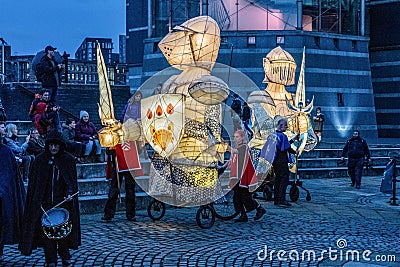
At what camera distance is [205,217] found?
36.7 feet

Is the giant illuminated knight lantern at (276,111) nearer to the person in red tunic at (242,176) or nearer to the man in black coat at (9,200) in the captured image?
the person in red tunic at (242,176)

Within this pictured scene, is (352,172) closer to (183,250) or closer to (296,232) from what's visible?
(296,232)

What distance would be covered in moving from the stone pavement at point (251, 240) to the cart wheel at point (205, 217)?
0.41 ft

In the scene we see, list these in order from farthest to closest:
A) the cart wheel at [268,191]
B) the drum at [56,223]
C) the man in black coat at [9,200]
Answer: the cart wheel at [268,191] < the man in black coat at [9,200] < the drum at [56,223]

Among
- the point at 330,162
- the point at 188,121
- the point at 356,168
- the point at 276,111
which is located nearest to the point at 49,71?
the point at 276,111

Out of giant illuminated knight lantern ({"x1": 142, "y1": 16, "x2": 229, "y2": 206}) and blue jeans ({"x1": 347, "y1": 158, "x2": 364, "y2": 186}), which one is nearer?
giant illuminated knight lantern ({"x1": 142, "y1": 16, "x2": 229, "y2": 206})

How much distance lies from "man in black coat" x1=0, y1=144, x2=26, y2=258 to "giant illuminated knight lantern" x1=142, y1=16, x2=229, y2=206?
2.58 meters

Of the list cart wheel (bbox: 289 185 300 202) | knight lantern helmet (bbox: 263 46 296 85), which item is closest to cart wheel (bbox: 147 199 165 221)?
cart wheel (bbox: 289 185 300 202)

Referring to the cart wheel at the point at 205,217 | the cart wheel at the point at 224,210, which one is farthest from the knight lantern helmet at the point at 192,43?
the cart wheel at the point at 224,210

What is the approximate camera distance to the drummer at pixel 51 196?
7.99 m

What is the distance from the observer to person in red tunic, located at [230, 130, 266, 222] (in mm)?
11508

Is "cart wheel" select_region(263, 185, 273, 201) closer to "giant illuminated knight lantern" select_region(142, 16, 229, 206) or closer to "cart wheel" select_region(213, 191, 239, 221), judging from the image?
"cart wheel" select_region(213, 191, 239, 221)

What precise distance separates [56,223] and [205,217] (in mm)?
3911

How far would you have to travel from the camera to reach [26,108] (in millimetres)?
22281
